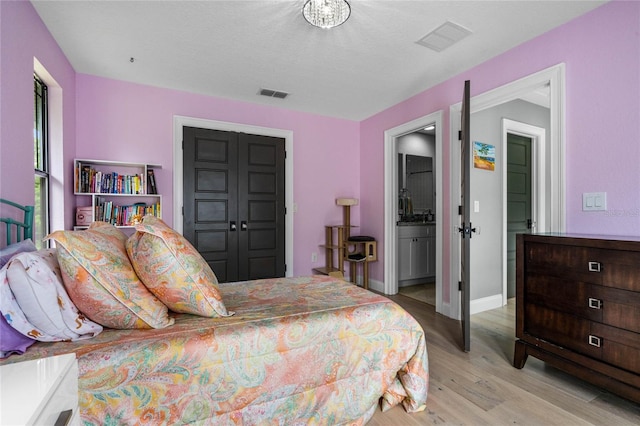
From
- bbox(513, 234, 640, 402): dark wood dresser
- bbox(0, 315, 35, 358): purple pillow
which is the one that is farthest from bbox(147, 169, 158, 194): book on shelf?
bbox(513, 234, 640, 402): dark wood dresser

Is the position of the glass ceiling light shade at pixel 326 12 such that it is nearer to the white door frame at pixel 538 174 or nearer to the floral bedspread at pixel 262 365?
the floral bedspread at pixel 262 365

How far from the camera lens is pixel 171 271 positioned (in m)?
1.34

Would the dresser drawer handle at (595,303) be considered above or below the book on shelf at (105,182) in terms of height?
below

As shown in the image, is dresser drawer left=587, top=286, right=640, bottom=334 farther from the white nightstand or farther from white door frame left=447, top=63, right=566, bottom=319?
the white nightstand

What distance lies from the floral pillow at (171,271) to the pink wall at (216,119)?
2.31m

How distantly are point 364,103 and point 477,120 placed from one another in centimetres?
136

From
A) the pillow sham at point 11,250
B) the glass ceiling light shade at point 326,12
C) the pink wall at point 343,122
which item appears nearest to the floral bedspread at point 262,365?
the pillow sham at point 11,250

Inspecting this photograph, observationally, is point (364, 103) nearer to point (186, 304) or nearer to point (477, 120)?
point (477, 120)

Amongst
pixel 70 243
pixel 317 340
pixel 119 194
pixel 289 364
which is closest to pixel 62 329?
pixel 70 243

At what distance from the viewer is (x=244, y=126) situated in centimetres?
391

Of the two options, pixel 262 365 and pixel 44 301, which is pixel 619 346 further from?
pixel 44 301

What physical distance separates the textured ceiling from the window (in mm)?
493

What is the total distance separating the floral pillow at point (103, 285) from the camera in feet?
3.91

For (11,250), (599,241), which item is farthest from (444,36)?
(11,250)
